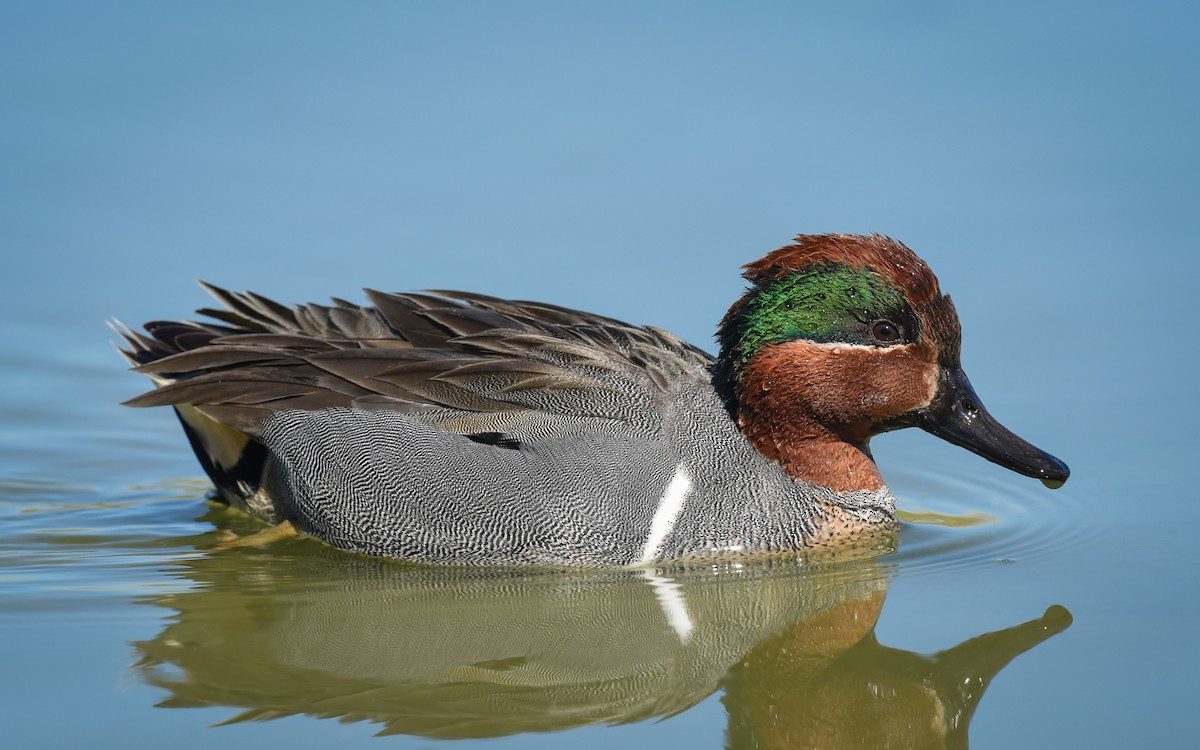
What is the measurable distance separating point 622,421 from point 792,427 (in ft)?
2.50

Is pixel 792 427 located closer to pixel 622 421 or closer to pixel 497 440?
pixel 622 421

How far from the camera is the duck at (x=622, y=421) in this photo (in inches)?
241

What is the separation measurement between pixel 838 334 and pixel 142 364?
3379 millimetres

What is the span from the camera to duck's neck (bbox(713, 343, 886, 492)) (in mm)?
6227

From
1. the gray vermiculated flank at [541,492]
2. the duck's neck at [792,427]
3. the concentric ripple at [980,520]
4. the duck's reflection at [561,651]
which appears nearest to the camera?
the duck's reflection at [561,651]

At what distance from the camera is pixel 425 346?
6.62 m

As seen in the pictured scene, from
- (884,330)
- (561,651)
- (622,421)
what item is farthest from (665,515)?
(884,330)

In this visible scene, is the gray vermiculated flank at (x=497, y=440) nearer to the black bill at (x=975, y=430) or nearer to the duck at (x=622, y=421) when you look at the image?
the duck at (x=622, y=421)

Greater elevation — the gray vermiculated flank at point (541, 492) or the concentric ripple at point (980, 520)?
the gray vermiculated flank at point (541, 492)

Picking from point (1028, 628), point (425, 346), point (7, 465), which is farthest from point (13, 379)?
point (1028, 628)

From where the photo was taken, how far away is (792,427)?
6.35m

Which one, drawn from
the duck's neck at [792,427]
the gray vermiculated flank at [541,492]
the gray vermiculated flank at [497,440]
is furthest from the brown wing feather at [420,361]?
the duck's neck at [792,427]

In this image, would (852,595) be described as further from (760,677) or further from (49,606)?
(49,606)

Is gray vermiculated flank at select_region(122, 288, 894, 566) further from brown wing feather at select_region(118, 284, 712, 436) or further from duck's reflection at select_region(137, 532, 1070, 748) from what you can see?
duck's reflection at select_region(137, 532, 1070, 748)
